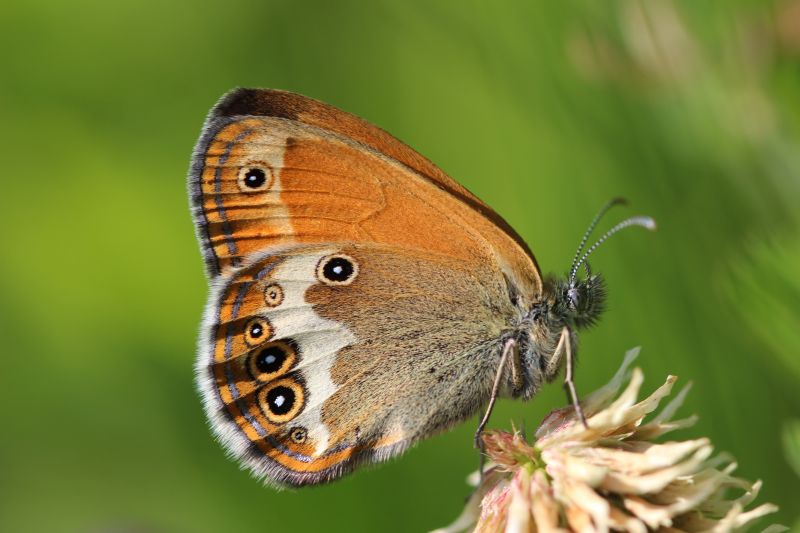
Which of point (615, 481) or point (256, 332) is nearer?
point (615, 481)

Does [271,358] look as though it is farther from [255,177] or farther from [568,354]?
[568,354]

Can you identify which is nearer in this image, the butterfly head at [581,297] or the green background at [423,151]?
the green background at [423,151]

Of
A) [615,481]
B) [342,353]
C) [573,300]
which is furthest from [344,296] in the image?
[615,481]

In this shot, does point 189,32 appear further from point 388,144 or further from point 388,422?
point 388,422

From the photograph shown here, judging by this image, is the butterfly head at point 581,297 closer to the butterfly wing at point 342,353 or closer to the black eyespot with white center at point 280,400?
the butterfly wing at point 342,353

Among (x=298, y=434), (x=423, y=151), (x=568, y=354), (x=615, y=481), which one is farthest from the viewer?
(x=423, y=151)

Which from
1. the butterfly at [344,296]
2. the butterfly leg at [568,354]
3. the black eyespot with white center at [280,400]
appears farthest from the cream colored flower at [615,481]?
the black eyespot with white center at [280,400]
